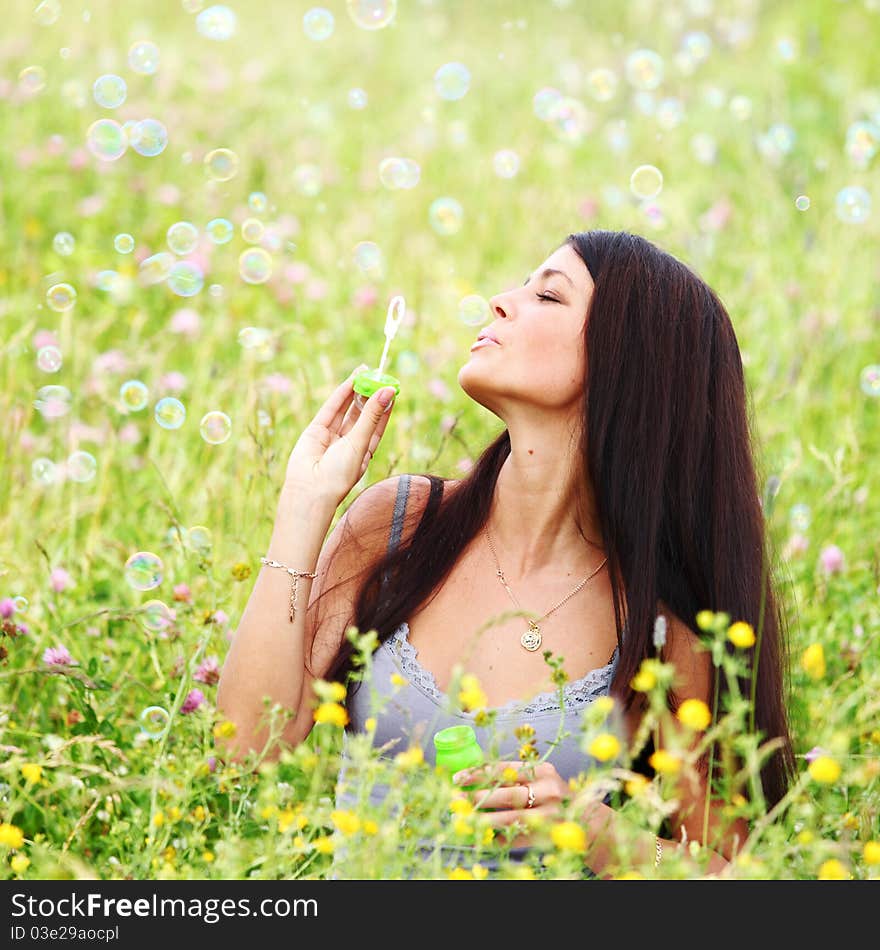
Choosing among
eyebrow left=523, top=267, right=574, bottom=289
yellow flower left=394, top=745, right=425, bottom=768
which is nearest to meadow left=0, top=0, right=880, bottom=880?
yellow flower left=394, top=745, right=425, bottom=768

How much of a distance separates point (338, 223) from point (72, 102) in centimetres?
120

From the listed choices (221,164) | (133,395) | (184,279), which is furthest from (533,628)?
(221,164)

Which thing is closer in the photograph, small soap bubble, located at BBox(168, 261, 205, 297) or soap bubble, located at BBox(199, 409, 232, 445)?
soap bubble, located at BBox(199, 409, 232, 445)

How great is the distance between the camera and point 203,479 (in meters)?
3.19

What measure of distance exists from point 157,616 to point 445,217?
105 inches

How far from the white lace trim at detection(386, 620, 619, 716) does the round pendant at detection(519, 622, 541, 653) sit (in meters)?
0.09

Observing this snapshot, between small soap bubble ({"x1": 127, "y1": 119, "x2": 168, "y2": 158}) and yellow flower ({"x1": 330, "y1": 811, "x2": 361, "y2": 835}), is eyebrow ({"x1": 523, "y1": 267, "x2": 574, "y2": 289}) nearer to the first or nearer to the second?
yellow flower ({"x1": 330, "y1": 811, "x2": 361, "y2": 835})

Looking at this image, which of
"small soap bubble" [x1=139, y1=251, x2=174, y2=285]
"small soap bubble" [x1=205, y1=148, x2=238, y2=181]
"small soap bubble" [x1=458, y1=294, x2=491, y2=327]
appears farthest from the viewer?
"small soap bubble" [x1=205, y1=148, x2=238, y2=181]

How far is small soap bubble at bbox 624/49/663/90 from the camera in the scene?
547 centimetres

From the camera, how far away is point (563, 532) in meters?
2.29

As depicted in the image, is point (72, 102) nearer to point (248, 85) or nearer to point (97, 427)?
point (248, 85)

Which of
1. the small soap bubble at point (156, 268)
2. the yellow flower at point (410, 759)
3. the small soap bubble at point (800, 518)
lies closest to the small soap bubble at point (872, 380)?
the small soap bubble at point (800, 518)

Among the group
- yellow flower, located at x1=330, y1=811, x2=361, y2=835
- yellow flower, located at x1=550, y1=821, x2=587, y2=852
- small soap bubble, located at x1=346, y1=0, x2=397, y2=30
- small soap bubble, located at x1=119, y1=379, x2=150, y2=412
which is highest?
small soap bubble, located at x1=346, y1=0, x2=397, y2=30

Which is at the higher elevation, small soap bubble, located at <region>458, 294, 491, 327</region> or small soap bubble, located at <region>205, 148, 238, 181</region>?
small soap bubble, located at <region>205, 148, 238, 181</region>
